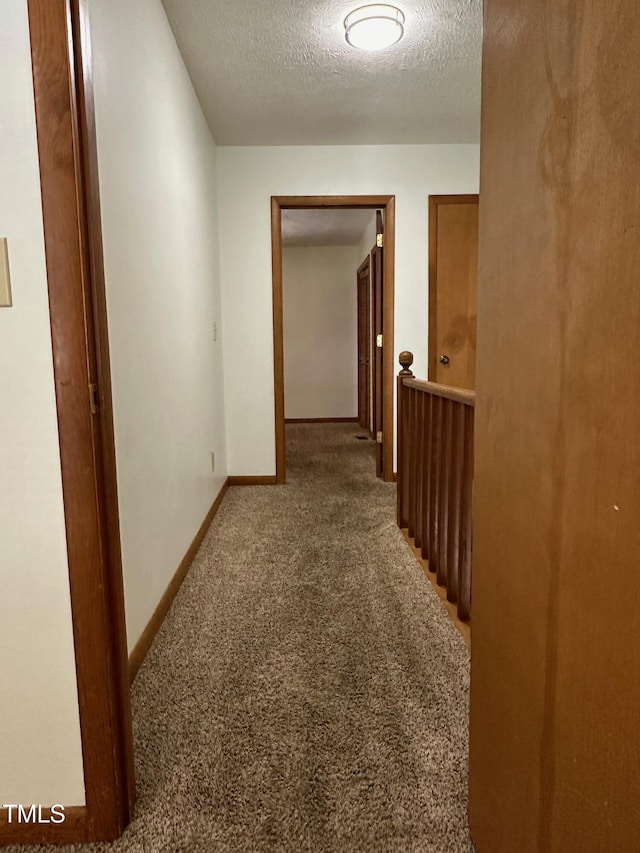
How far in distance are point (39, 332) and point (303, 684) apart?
1.20 metres

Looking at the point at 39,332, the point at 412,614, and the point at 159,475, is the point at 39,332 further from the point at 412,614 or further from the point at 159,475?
the point at 412,614

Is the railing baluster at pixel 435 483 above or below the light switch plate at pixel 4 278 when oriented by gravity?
below

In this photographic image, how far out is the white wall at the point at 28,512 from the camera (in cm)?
89

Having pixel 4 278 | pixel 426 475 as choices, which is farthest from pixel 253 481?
pixel 4 278

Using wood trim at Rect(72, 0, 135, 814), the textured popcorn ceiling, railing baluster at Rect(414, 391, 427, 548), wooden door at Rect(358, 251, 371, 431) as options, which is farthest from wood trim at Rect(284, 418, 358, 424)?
wood trim at Rect(72, 0, 135, 814)

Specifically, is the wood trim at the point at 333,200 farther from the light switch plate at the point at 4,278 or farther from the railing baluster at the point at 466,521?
the light switch plate at the point at 4,278

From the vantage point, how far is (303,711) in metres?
1.42

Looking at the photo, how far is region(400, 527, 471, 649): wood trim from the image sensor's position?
1821 mm

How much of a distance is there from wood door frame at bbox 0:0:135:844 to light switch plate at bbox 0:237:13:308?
75 millimetres

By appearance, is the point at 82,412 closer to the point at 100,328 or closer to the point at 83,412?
the point at 83,412

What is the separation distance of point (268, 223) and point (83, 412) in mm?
3209

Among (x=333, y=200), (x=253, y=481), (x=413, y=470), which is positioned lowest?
(x=253, y=481)

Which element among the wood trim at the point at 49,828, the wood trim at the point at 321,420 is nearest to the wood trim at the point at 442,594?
the wood trim at the point at 49,828

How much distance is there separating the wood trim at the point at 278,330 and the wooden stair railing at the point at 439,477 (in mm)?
1282
